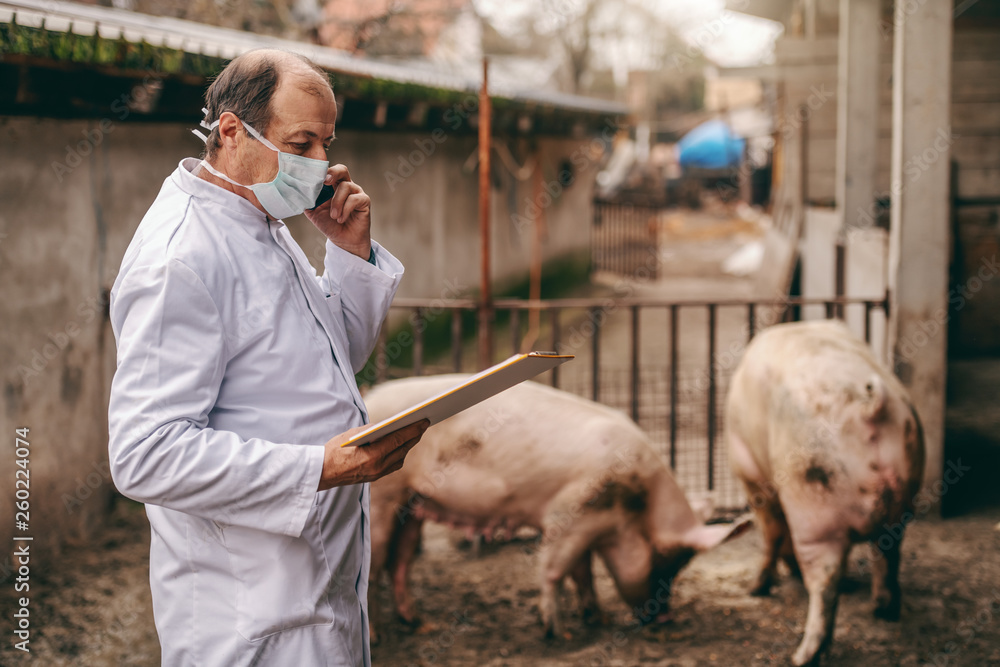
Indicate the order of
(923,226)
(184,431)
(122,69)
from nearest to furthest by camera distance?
(184,431), (122,69), (923,226)

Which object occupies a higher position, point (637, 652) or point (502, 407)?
point (502, 407)

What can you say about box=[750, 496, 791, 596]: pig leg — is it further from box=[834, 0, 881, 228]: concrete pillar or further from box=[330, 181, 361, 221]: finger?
box=[834, 0, 881, 228]: concrete pillar

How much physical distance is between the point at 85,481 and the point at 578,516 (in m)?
3.00

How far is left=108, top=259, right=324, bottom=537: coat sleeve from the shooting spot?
167cm

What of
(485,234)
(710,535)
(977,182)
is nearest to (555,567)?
(710,535)

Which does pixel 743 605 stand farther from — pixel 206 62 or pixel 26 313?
pixel 206 62

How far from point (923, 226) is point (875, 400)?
2.23m

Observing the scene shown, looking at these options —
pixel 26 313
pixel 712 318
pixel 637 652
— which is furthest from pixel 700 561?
pixel 26 313

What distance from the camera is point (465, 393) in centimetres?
181

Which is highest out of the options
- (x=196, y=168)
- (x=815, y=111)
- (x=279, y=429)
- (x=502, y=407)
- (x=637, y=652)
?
(x=815, y=111)

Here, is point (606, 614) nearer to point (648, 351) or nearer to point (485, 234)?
point (485, 234)

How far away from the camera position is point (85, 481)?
5262 millimetres

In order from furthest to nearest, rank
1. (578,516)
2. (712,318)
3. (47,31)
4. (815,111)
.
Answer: (815,111), (712,318), (47,31), (578,516)

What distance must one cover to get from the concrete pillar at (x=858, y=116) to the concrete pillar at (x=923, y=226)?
255 cm
